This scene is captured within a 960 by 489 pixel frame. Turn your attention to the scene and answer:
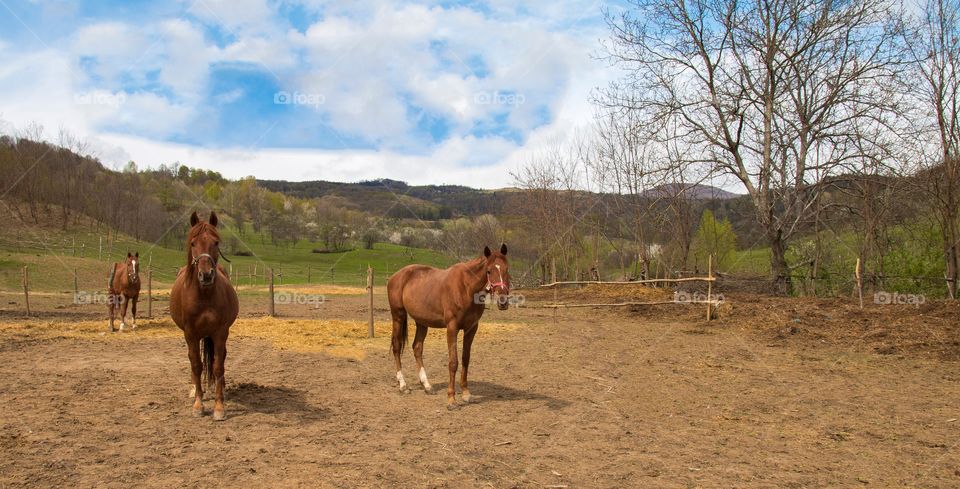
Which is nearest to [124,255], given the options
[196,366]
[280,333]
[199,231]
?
[280,333]

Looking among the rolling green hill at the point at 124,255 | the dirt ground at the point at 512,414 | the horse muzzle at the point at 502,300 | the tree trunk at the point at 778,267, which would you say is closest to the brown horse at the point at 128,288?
the dirt ground at the point at 512,414

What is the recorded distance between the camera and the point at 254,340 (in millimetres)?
12586

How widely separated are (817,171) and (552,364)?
13.9 meters

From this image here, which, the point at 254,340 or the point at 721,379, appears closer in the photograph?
the point at 721,379

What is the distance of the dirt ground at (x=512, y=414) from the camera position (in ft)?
15.6

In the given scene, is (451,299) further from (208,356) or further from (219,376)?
(208,356)

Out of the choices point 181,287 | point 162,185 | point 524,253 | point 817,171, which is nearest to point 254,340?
point 181,287

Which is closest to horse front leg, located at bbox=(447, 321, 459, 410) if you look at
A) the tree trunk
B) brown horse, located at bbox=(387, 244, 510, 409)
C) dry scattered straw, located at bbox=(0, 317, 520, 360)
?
brown horse, located at bbox=(387, 244, 510, 409)

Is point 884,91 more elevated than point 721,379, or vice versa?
point 884,91

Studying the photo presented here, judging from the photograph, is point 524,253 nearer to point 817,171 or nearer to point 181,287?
point 817,171

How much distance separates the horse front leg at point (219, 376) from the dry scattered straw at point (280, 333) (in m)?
4.42

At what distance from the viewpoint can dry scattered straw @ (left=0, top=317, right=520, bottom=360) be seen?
473 inches

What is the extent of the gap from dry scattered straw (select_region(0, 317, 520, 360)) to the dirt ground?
0.17 metres

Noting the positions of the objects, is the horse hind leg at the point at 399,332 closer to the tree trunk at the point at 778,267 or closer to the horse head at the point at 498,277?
the horse head at the point at 498,277
